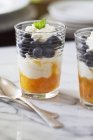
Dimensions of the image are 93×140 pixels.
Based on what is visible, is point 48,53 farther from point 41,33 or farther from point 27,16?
point 27,16

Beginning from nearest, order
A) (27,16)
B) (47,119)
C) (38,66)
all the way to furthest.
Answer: (47,119)
(38,66)
(27,16)

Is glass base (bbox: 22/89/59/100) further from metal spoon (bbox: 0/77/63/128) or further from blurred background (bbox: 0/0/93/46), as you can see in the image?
blurred background (bbox: 0/0/93/46)

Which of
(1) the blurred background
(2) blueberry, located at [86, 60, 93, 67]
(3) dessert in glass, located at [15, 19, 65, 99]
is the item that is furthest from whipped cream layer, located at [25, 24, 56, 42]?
(1) the blurred background

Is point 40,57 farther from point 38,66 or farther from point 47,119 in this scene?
point 47,119

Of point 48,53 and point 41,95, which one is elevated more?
point 48,53

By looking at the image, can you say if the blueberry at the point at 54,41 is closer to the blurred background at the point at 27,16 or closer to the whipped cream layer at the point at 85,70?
the whipped cream layer at the point at 85,70

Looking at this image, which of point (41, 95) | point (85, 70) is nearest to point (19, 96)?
point (41, 95)

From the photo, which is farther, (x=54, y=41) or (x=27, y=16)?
(x=27, y=16)

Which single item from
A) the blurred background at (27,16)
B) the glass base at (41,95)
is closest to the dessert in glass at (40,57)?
the glass base at (41,95)

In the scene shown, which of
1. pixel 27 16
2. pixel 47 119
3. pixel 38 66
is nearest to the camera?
pixel 47 119
